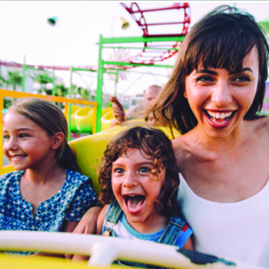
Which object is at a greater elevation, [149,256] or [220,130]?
[220,130]

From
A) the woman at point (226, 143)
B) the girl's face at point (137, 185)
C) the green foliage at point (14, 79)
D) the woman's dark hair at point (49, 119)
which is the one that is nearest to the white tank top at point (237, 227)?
the woman at point (226, 143)

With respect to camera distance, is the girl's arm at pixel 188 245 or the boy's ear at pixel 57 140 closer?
the girl's arm at pixel 188 245

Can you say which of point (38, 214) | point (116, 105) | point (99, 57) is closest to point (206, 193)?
point (38, 214)

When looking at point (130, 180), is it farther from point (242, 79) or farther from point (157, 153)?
point (242, 79)

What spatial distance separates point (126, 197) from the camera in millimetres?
792

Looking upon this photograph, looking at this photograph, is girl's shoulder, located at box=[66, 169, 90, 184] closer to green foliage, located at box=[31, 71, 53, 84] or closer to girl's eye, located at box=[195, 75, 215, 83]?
girl's eye, located at box=[195, 75, 215, 83]

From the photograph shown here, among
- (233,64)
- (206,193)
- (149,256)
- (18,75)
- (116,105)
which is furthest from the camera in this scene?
(18,75)

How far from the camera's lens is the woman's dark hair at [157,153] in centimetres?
79

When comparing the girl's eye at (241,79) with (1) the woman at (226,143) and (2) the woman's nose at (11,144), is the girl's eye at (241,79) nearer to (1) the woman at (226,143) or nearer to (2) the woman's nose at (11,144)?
(1) the woman at (226,143)

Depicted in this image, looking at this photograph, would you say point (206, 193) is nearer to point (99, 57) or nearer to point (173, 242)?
point (173, 242)

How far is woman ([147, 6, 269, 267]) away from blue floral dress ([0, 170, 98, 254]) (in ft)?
1.42

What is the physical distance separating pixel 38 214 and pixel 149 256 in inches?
31.2

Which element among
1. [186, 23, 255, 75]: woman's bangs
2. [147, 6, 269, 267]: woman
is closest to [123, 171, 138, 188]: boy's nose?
[147, 6, 269, 267]: woman

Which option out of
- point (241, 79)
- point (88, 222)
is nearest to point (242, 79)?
point (241, 79)
